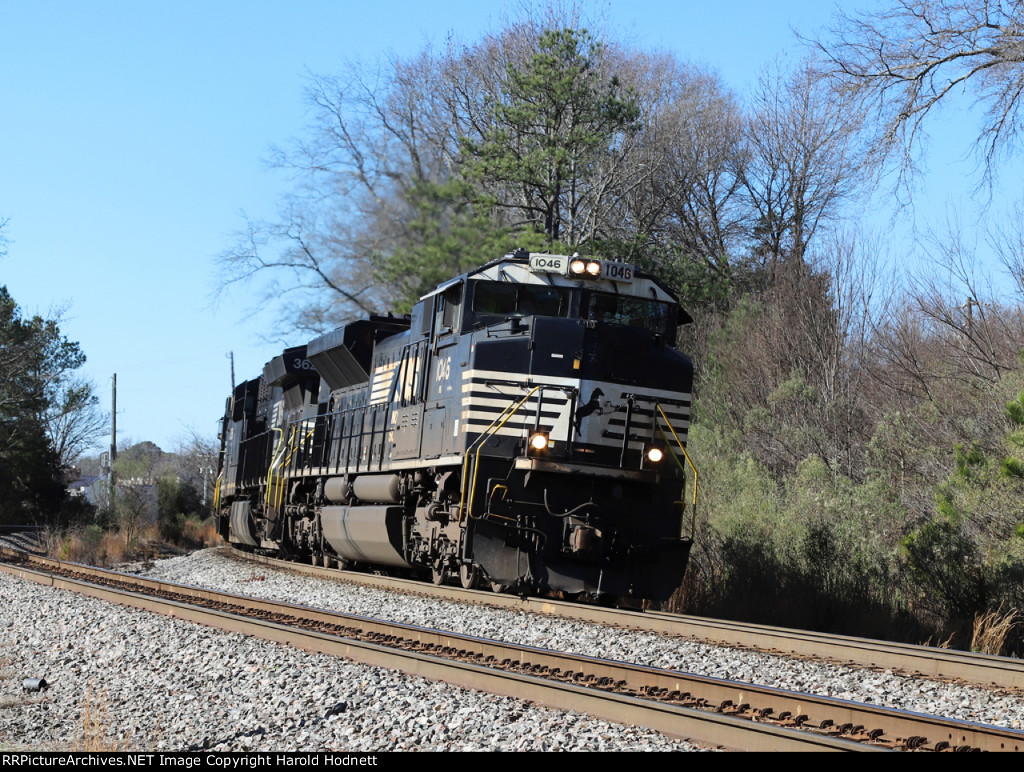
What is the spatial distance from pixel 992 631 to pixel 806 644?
92.2 inches

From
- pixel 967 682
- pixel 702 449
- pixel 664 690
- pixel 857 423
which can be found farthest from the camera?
pixel 857 423

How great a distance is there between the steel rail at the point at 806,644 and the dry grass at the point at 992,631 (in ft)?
3.74

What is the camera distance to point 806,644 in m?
9.05

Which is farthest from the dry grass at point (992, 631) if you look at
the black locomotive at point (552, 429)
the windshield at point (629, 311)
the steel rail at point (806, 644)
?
the windshield at point (629, 311)

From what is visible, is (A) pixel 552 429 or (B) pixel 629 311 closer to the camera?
(A) pixel 552 429

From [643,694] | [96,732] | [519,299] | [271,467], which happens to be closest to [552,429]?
[519,299]

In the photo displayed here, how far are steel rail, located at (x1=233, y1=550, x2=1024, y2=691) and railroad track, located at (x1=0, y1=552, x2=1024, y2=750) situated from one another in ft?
7.09

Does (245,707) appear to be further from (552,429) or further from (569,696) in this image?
(552,429)

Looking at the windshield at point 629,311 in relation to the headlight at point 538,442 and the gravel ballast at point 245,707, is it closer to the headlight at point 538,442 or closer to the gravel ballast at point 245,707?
the headlight at point 538,442

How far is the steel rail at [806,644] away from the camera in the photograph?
7848 millimetres

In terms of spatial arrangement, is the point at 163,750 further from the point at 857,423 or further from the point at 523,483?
the point at 857,423

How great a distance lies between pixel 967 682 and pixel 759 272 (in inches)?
977
